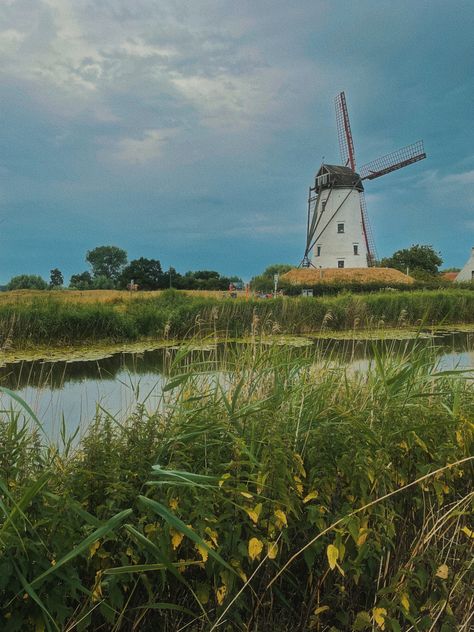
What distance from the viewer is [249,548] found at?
1.42 metres

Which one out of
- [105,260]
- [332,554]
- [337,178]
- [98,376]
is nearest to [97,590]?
[332,554]

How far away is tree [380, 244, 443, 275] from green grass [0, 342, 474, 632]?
152 feet

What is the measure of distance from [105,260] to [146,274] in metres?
17.9

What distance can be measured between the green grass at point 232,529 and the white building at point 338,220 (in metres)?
29.6

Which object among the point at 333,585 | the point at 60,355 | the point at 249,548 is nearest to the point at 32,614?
the point at 249,548

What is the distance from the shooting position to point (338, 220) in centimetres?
3072

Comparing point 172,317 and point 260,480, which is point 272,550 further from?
point 172,317

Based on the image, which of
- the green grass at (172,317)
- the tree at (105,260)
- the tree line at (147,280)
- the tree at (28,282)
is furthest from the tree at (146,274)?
the green grass at (172,317)

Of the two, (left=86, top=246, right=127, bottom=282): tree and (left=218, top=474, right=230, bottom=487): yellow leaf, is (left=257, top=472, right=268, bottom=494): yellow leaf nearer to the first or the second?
(left=218, top=474, right=230, bottom=487): yellow leaf

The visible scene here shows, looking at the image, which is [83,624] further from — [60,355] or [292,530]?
[60,355]

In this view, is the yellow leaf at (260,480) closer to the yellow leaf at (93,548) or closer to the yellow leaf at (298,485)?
the yellow leaf at (298,485)

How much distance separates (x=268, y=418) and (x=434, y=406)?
1.16 m

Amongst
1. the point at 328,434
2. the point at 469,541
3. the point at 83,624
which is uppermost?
the point at 328,434

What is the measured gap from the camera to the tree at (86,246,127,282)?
191 feet
